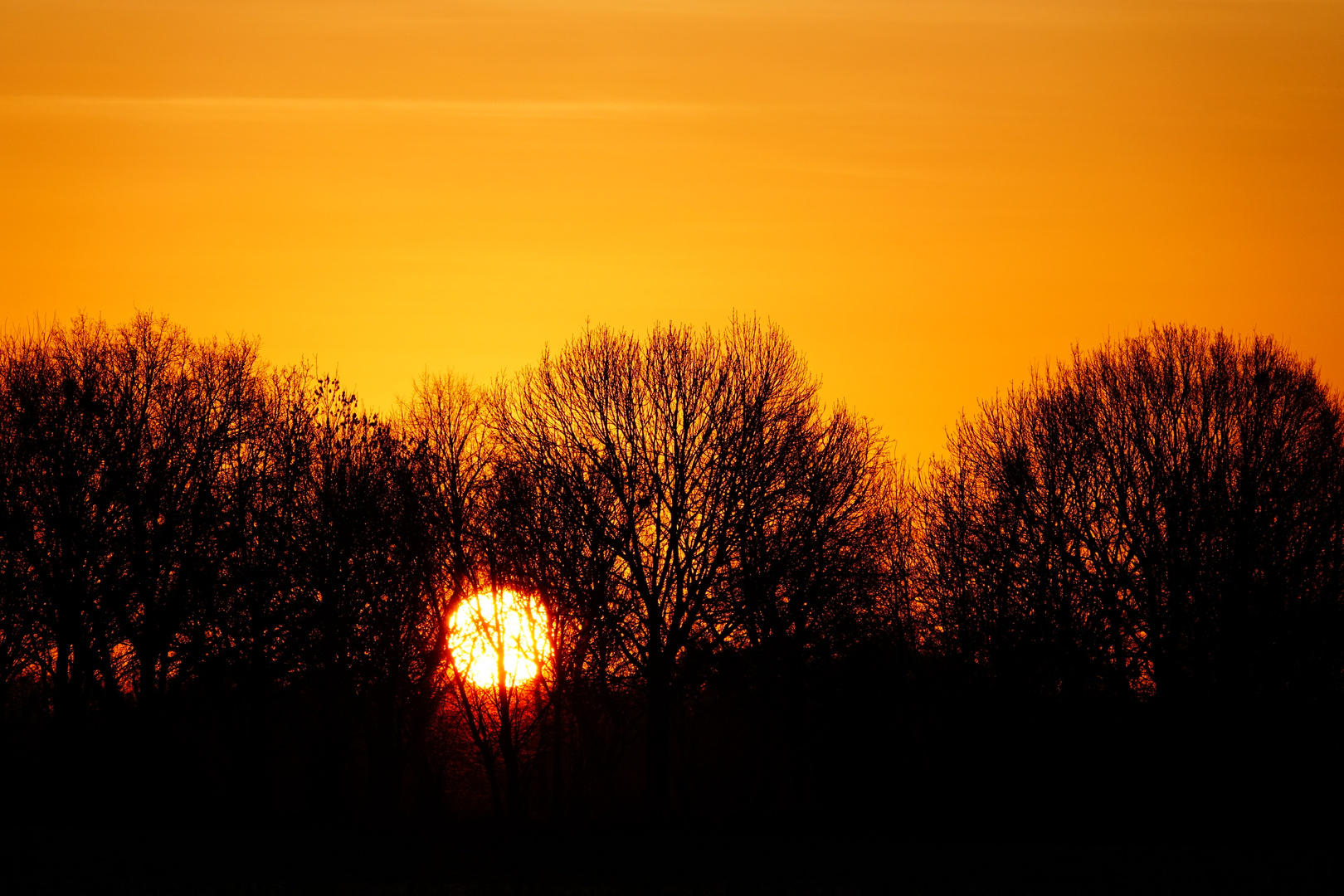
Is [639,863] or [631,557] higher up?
[631,557]

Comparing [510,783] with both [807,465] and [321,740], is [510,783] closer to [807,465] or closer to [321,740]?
[321,740]

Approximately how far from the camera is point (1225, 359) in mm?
38031

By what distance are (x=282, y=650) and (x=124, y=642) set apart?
3740mm

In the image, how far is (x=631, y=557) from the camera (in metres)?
36.0

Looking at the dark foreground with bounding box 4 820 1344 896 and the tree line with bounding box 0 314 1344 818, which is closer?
the dark foreground with bounding box 4 820 1344 896

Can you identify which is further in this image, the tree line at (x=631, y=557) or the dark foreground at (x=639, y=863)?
the tree line at (x=631, y=557)

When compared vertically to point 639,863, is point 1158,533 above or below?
above

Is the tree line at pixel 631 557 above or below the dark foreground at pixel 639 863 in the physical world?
above

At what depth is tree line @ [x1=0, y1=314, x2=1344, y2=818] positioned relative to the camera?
33156 mm

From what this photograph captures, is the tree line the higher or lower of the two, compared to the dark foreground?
higher

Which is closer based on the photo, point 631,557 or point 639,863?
point 639,863

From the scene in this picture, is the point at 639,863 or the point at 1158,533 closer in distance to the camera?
the point at 639,863

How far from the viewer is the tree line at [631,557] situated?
33.2 m

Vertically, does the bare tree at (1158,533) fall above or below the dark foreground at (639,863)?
above
